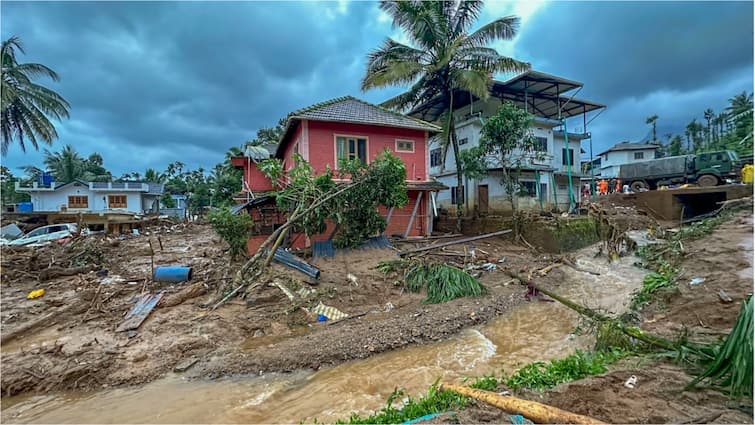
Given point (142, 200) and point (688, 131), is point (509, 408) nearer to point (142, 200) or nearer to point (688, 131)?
point (142, 200)

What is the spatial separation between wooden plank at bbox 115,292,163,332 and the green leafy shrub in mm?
2535

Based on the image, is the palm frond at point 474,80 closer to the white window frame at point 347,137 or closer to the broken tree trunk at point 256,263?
the white window frame at point 347,137

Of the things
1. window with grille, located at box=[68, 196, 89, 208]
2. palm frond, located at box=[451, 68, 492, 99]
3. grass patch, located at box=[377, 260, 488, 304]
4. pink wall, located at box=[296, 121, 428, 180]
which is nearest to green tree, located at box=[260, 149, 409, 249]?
grass patch, located at box=[377, 260, 488, 304]

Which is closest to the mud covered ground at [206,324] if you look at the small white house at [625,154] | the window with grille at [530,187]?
the window with grille at [530,187]

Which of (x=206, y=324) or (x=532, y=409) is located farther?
(x=206, y=324)

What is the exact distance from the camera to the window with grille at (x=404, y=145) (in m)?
16.2

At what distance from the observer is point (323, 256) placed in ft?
36.9

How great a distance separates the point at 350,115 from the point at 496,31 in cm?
933

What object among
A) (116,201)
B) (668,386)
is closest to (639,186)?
(668,386)

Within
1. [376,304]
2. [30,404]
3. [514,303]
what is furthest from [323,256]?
[30,404]

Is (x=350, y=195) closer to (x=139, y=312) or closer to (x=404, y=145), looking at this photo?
(x=404, y=145)

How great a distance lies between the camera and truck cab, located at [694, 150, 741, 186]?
17.6m

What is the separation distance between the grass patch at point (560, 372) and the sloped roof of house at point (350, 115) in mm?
12323

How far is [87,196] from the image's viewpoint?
33.0 m
